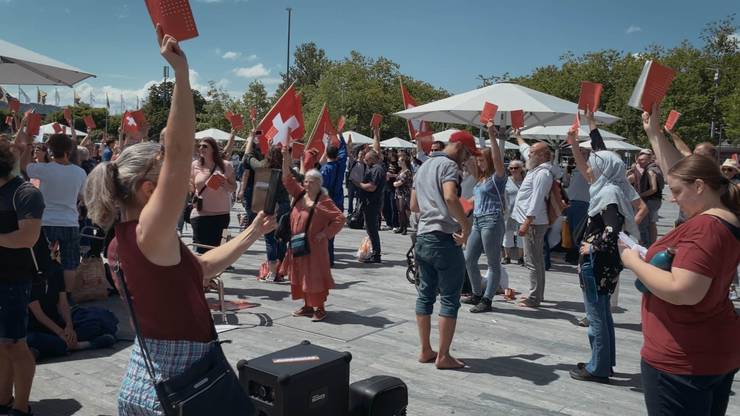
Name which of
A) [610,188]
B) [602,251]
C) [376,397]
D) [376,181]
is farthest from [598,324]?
[376,181]

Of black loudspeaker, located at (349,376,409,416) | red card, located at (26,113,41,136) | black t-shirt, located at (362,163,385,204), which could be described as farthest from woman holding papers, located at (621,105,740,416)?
black t-shirt, located at (362,163,385,204)

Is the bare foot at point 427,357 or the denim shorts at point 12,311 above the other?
the denim shorts at point 12,311

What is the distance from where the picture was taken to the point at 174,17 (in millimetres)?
1855

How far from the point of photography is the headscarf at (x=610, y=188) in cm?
507

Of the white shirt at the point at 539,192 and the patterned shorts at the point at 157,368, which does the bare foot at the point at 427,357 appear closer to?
the white shirt at the point at 539,192

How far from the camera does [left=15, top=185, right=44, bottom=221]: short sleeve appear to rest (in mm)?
3684

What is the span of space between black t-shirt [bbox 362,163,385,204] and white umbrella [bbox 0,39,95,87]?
17.5ft

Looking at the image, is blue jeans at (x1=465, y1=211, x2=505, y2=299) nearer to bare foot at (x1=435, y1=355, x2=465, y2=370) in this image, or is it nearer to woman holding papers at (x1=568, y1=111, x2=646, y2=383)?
woman holding papers at (x1=568, y1=111, x2=646, y2=383)

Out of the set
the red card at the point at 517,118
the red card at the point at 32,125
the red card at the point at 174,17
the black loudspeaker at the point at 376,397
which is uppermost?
the red card at the point at 517,118

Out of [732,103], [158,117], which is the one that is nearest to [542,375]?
[732,103]

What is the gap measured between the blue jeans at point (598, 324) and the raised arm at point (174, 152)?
12.4ft

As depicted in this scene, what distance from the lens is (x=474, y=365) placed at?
5.34 metres

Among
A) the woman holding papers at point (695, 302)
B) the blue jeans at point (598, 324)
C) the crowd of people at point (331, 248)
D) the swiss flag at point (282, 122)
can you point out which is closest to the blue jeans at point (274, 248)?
the crowd of people at point (331, 248)

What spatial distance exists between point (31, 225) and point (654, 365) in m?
3.49
